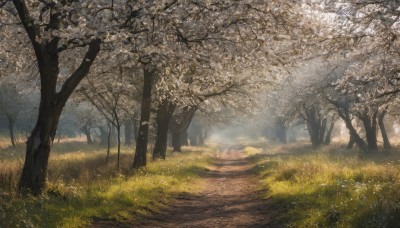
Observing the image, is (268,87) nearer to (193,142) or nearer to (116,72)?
(116,72)

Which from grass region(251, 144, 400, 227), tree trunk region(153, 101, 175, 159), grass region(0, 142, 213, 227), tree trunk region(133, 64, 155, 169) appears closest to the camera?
grass region(251, 144, 400, 227)

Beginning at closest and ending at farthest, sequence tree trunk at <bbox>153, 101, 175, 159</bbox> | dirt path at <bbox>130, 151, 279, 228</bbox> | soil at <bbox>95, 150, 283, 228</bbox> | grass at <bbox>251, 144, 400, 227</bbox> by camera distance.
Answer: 1. grass at <bbox>251, 144, 400, 227</bbox>
2. soil at <bbox>95, 150, 283, 228</bbox>
3. dirt path at <bbox>130, 151, 279, 228</bbox>
4. tree trunk at <bbox>153, 101, 175, 159</bbox>

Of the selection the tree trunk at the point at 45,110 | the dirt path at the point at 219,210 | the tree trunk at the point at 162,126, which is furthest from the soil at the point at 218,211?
the tree trunk at the point at 162,126

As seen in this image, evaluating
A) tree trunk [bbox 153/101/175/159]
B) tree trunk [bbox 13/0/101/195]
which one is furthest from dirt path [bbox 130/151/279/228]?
tree trunk [bbox 153/101/175/159]

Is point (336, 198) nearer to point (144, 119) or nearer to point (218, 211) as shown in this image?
point (218, 211)

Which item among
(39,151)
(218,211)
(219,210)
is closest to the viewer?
(39,151)

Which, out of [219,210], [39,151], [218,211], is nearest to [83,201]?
[39,151]

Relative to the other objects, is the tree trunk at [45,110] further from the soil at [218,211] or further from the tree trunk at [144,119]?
the tree trunk at [144,119]

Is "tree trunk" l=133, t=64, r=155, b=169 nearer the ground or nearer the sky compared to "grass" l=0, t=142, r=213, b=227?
nearer the sky

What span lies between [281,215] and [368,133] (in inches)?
1232

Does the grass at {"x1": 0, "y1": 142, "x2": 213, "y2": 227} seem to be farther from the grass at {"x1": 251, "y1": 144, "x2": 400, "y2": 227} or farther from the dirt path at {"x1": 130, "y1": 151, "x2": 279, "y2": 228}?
the grass at {"x1": 251, "y1": 144, "x2": 400, "y2": 227}

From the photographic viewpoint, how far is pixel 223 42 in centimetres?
1294

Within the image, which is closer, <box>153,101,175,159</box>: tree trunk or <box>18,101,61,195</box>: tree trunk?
<box>18,101,61,195</box>: tree trunk

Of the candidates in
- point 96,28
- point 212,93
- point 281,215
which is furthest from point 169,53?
point 212,93
